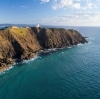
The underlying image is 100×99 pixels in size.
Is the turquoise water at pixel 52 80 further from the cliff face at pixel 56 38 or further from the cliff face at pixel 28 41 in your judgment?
the cliff face at pixel 56 38

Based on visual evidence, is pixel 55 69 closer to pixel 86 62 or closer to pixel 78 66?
pixel 78 66

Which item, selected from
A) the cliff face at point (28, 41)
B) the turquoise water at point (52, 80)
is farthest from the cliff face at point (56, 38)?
the turquoise water at point (52, 80)

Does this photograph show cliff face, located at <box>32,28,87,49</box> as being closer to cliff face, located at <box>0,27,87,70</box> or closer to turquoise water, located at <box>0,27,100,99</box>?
cliff face, located at <box>0,27,87,70</box>

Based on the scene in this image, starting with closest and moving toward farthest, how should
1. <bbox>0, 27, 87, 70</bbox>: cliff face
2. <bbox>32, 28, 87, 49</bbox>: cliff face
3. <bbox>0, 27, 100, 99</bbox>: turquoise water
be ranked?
<bbox>0, 27, 100, 99</bbox>: turquoise water
<bbox>0, 27, 87, 70</bbox>: cliff face
<bbox>32, 28, 87, 49</bbox>: cliff face

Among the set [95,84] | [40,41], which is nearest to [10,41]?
[40,41]

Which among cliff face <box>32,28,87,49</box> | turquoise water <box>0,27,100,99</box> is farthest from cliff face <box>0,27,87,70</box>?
turquoise water <box>0,27,100,99</box>

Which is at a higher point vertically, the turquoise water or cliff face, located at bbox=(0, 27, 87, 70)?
cliff face, located at bbox=(0, 27, 87, 70)
